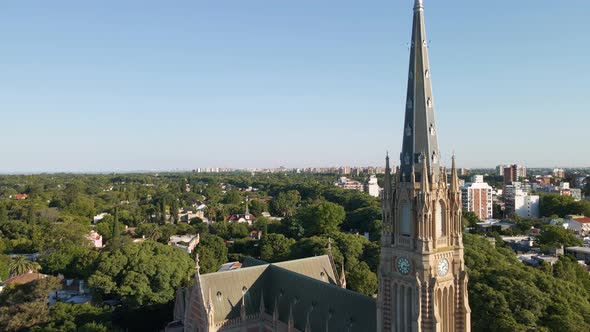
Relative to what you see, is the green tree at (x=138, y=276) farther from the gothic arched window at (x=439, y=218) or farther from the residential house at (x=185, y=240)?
the gothic arched window at (x=439, y=218)

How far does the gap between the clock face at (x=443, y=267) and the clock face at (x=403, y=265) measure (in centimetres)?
213

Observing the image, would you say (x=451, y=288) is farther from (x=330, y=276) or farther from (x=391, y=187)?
(x=330, y=276)

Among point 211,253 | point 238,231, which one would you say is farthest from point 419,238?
point 238,231

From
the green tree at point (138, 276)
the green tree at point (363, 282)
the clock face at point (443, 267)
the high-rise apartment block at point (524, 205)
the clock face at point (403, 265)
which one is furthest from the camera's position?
the high-rise apartment block at point (524, 205)

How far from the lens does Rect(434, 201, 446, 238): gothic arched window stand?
102 feet

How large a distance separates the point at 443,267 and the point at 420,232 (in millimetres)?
3359

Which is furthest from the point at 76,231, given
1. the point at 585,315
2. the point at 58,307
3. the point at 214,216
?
the point at 585,315

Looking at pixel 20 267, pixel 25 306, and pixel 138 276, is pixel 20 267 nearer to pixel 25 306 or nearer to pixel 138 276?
pixel 138 276

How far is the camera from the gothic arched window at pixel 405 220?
103 feet

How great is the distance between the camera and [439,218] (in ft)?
104

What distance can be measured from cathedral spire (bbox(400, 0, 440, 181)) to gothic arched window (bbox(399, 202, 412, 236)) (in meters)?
2.26

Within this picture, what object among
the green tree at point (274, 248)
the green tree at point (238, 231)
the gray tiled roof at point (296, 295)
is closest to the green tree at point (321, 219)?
the green tree at point (274, 248)

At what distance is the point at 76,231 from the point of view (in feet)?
339

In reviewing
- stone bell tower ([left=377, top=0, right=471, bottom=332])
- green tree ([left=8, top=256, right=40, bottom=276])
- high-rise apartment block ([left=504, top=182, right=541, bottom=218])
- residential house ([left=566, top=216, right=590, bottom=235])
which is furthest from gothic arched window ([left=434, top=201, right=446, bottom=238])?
high-rise apartment block ([left=504, top=182, right=541, bottom=218])
